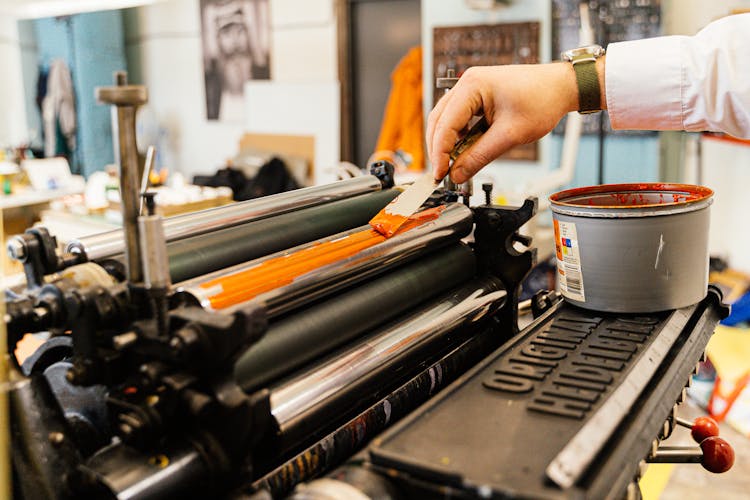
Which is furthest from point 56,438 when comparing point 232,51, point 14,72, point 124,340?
point 14,72

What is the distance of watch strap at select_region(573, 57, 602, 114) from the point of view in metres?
1.23

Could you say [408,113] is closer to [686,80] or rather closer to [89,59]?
[89,59]

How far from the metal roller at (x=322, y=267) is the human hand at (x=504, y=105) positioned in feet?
0.45

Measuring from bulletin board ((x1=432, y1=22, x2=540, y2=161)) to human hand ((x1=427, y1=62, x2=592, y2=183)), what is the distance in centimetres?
326

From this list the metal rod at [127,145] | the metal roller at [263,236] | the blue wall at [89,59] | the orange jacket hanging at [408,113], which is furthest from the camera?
the blue wall at [89,59]

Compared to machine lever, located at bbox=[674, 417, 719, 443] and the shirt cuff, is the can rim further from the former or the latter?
machine lever, located at bbox=[674, 417, 719, 443]

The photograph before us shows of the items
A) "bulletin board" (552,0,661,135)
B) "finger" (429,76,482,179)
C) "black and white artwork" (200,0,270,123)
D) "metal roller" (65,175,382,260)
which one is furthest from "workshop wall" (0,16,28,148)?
"finger" (429,76,482,179)

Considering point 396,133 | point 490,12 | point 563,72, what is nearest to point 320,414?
point 563,72

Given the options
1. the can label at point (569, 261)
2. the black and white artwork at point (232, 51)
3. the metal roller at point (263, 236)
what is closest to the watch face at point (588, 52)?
the can label at point (569, 261)

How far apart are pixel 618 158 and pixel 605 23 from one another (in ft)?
2.60

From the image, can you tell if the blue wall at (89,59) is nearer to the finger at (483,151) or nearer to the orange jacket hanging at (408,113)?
the orange jacket hanging at (408,113)

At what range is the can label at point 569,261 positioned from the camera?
1160 mm

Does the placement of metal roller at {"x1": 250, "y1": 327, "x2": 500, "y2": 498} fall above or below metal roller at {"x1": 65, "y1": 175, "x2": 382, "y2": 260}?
below

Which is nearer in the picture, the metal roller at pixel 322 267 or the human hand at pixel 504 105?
the metal roller at pixel 322 267
